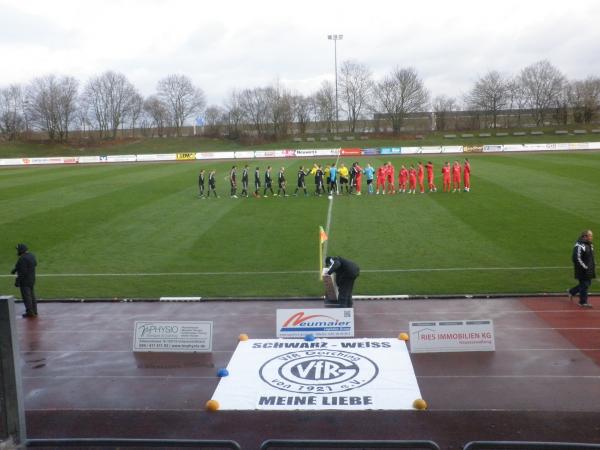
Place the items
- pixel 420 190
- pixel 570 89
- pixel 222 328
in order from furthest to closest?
pixel 570 89 → pixel 420 190 → pixel 222 328

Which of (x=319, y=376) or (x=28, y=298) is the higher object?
(x=28, y=298)

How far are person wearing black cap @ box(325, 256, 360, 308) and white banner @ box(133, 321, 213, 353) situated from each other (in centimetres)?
297

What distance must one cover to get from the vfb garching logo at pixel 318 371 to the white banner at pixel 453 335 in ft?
3.56

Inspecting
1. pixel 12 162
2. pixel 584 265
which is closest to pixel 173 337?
pixel 584 265

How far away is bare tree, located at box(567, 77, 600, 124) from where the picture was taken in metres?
98.7

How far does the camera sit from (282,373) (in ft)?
31.0

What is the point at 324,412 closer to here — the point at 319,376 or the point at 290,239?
the point at 319,376

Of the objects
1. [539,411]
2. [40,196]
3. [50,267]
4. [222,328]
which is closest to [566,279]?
[539,411]

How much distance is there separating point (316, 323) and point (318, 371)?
1664mm

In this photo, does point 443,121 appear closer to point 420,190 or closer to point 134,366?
point 420,190

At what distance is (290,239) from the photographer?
20703mm

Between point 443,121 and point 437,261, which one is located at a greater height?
point 443,121

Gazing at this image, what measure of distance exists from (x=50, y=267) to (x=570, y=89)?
106578 mm

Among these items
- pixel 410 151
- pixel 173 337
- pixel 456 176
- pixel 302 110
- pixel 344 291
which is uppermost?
pixel 302 110
